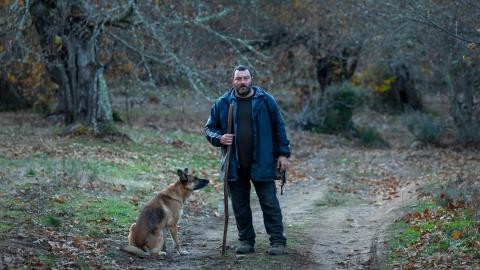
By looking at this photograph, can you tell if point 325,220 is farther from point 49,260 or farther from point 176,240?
point 49,260

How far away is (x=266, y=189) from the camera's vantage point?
32.7 feet

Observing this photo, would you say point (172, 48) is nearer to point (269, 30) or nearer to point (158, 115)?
point (269, 30)

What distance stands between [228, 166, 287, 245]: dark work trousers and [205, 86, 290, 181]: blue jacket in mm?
174

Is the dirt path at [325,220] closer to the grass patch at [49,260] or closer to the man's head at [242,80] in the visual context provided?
the grass patch at [49,260]

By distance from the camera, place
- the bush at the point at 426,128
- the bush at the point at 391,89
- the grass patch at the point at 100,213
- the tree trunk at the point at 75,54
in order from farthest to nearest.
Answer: the bush at the point at 391,89
the bush at the point at 426,128
the tree trunk at the point at 75,54
the grass patch at the point at 100,213

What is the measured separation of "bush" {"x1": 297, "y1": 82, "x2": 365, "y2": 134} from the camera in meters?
30.0

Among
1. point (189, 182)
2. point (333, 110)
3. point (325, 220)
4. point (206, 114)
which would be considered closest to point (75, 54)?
point (325, 220)

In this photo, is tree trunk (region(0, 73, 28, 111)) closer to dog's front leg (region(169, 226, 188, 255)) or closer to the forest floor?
the forest floor

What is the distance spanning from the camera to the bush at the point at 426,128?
88.6 ft

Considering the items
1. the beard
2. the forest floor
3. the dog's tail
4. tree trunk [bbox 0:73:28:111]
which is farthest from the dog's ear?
tree trunk [bbox 0:73:28:111]

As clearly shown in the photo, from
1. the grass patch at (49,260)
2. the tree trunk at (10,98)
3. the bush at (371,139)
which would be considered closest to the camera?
the grass patch at (49,260)

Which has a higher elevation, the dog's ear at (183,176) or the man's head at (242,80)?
the man's head at (242,80)

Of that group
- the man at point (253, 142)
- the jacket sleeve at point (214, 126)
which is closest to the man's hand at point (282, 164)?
the man at point (253, 142)

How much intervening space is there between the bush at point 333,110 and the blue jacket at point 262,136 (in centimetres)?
2034
